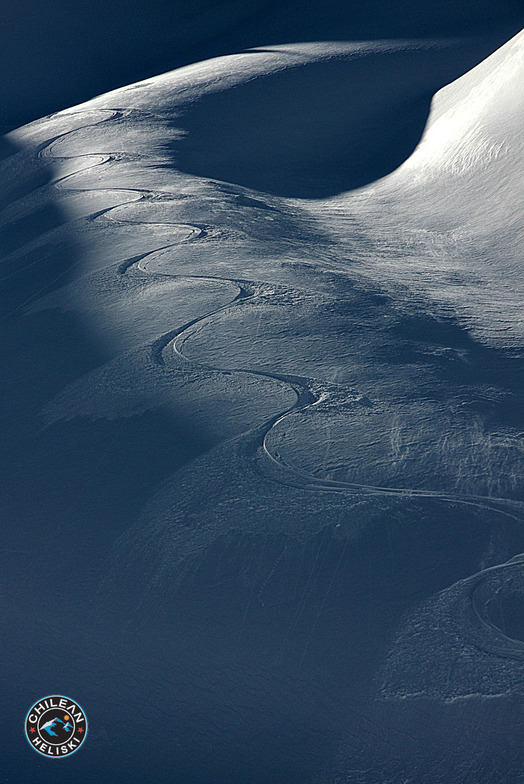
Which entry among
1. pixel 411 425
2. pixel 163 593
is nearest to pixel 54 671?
pixel 163 593

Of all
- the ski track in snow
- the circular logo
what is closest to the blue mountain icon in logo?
the circular logo

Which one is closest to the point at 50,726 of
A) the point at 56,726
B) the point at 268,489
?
the point at 56,726

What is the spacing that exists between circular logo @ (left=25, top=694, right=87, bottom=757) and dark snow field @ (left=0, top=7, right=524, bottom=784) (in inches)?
0.7

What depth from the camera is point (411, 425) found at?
1.44 metres

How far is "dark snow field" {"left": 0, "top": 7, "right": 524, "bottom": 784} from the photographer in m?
1.00

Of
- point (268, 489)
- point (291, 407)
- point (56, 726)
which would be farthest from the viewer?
point (291, 407)

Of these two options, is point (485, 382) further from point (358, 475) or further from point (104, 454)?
point (104, 454)

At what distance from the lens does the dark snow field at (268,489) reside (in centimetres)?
100

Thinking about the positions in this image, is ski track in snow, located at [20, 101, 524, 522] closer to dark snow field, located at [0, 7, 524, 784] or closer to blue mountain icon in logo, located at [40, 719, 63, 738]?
dark snow field, located at [0, 7, 524, 784]

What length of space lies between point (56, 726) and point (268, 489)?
539 millimetres

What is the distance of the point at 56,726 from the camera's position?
1.04 meters

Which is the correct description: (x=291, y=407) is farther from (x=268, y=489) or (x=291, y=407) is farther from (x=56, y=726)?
(x=56, y=726)

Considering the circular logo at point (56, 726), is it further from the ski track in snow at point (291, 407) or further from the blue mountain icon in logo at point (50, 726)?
the ski track in snow at point (291, 407)

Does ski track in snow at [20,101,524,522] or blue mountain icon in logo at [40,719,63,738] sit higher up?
ski track in snow at [20,101,524,522]
